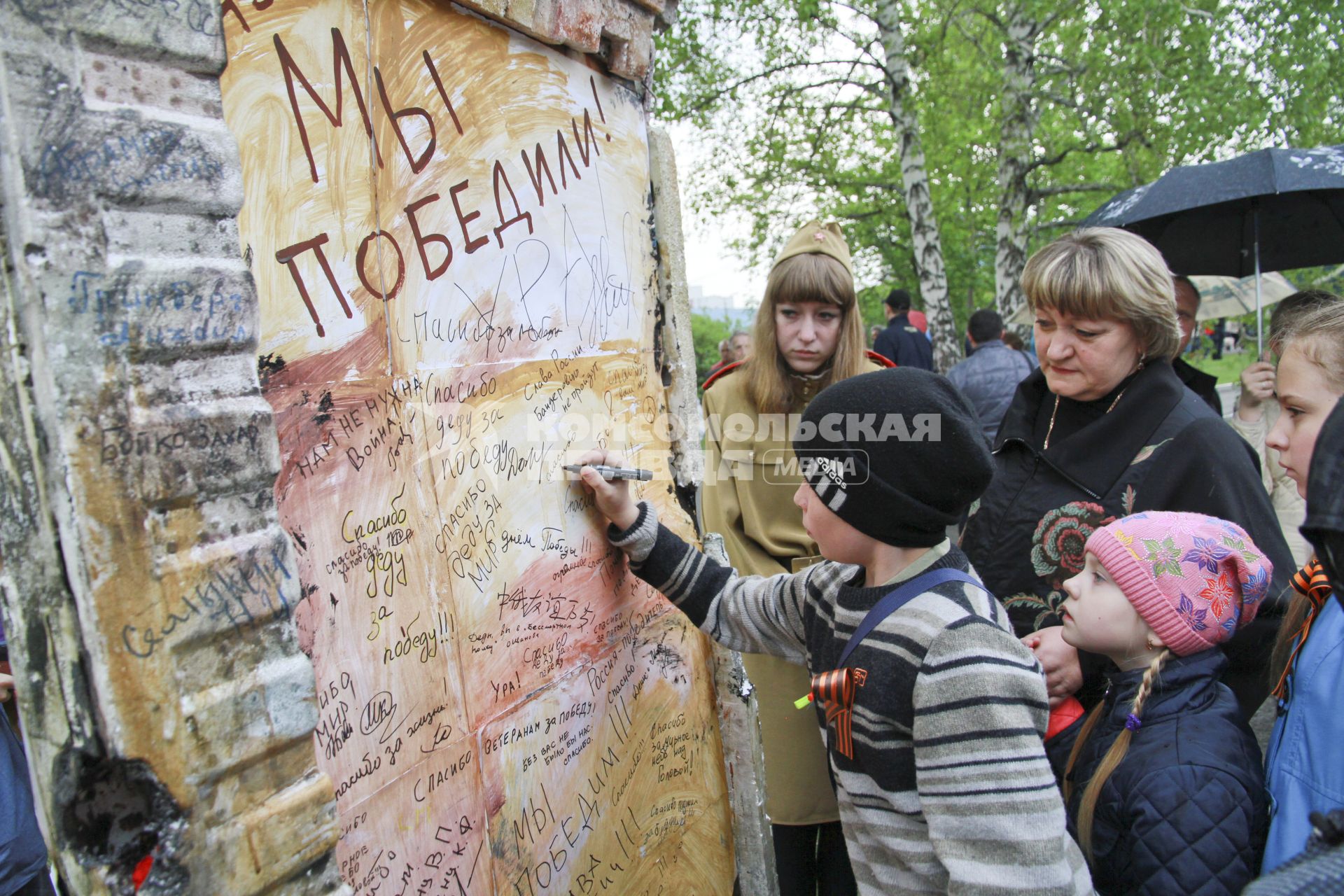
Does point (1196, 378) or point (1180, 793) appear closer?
point (1180, 793)

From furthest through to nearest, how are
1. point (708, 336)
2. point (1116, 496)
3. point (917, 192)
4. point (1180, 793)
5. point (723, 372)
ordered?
point (708, 336)
point (917, 192)
point (723, 372)
point (1116, 496)
point (1180, 793)

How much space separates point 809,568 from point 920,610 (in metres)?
0.46

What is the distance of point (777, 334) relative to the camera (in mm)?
2588

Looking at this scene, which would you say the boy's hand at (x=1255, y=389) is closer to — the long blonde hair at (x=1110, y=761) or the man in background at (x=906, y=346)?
the long blonde hair at (x=1110, y=761)

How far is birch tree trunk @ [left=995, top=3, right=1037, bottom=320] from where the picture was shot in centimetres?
835

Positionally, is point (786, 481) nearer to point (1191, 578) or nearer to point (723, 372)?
point (723, 372)

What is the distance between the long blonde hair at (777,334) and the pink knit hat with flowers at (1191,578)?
989 millimetres

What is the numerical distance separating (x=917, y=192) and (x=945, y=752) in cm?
860

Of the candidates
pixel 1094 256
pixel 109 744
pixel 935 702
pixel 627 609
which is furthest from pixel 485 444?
pixel 1094 256

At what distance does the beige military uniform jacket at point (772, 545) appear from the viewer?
2.37 m

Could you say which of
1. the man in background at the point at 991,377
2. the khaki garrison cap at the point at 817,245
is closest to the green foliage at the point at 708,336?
the man in background at the point at 991,377

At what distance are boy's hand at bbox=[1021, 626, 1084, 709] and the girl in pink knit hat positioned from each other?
7cm

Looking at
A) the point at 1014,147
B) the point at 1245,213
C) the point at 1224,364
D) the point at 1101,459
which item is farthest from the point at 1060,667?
the point at 1224,364

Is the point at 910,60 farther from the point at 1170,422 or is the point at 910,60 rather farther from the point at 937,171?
the point at 1170,422
